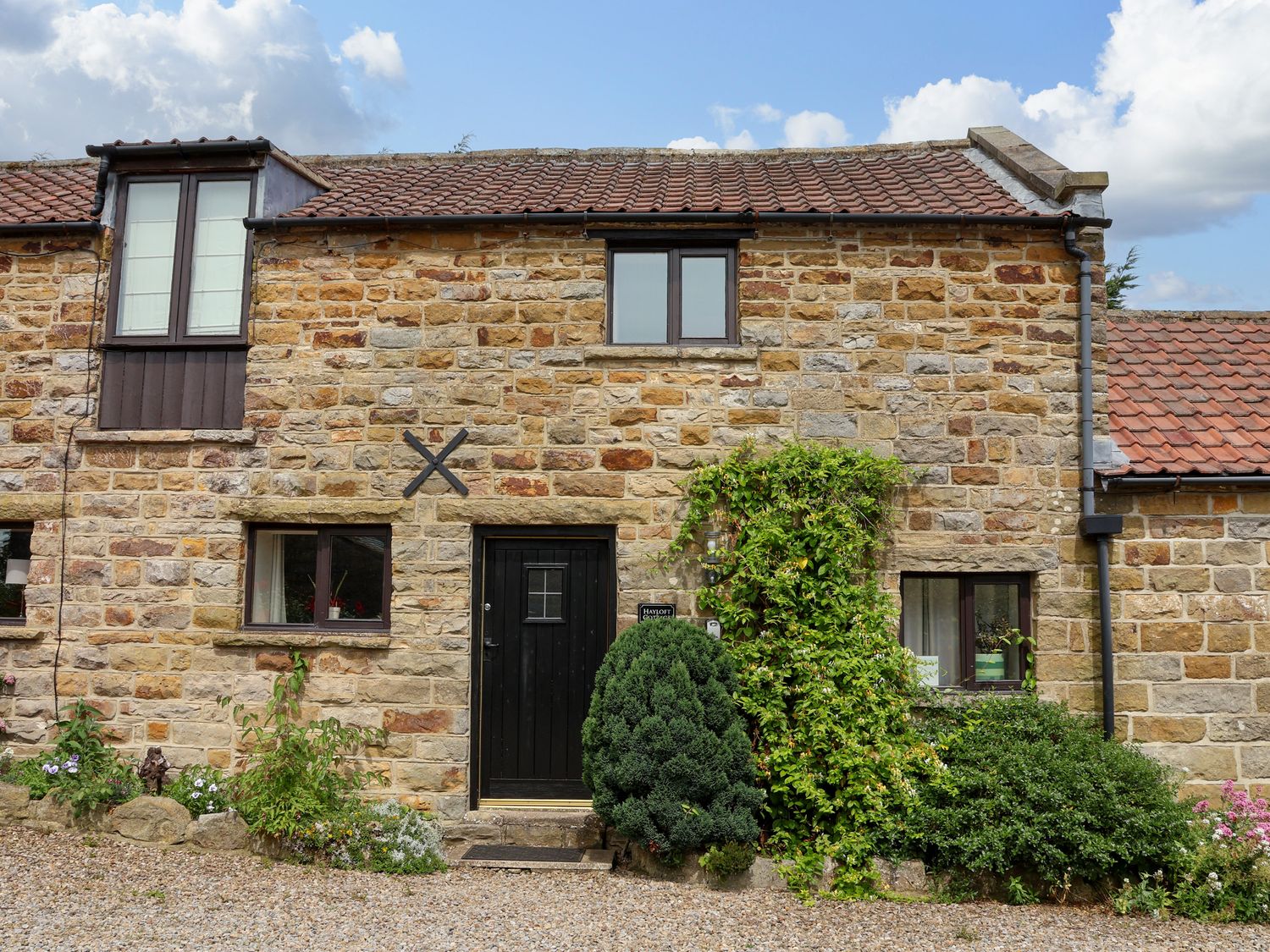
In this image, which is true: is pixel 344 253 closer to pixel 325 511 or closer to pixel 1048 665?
pixel 325 511

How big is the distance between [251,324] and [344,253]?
0.99 meters

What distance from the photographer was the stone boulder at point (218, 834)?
21.8 ft

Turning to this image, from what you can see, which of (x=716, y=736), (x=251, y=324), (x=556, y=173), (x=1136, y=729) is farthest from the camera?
(x=556, y=173)

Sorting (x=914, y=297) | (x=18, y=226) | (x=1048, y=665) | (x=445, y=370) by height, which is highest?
(x=18, y=226)

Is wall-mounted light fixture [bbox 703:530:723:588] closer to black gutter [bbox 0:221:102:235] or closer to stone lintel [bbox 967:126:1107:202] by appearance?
stone lintel [bbox 967:126:1107:202]

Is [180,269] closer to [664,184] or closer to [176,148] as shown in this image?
[176,148]

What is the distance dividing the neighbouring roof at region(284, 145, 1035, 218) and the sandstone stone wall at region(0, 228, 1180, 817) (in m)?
0.36

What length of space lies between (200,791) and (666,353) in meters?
4.96

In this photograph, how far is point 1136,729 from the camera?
7297mm

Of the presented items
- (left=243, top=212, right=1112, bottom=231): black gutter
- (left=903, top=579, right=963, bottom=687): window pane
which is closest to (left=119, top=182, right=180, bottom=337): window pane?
(left=243, top=212, right=1112, bottom=231): black gutter

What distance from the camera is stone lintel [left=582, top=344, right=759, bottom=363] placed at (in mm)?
7559

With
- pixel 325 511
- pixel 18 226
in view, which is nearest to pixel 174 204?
pixel 18 226

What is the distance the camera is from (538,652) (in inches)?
301

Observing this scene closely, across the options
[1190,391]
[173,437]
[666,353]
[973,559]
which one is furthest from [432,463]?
[1190,391]
